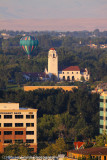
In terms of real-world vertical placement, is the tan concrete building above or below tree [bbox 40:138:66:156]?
above

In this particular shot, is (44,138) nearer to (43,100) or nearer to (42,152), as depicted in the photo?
(42,152)

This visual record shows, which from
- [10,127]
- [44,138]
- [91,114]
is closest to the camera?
[10,127]

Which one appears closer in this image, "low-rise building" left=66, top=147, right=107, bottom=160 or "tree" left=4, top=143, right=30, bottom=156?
"low-rise building" left=66, top=147, right=107, bottom=160

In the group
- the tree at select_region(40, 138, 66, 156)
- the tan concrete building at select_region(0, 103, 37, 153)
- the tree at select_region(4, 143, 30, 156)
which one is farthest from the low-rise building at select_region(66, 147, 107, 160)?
the tan concrete building at select_region(0, 103, 37, 153)

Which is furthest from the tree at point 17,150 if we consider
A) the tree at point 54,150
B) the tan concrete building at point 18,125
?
the tan concrete building at point 18,125

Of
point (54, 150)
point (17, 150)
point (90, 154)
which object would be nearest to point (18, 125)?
point (17, 150)

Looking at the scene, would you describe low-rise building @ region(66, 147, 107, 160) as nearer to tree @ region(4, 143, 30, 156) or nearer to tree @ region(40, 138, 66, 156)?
tree @ region(4, 143, 30, 156)

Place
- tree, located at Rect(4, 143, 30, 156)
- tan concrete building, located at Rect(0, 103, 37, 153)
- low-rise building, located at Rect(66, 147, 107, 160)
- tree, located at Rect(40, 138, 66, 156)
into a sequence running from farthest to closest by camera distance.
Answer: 1. tan concrete building, located at Rect(0, 103, 37, 153)
2. tree, located at Rect(40, 138, 66, 156)
3. tree, located at Rect(4, 143, 30, 156)
4. low-rise building, located at Rect(66, 147, 107, 160)

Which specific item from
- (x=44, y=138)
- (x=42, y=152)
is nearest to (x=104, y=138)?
(x=42, y=152)

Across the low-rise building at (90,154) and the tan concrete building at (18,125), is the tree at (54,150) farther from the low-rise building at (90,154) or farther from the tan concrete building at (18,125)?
the low-rise building at (90,154)
